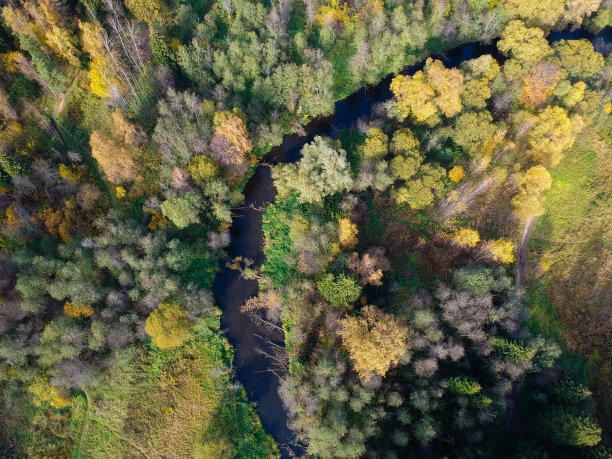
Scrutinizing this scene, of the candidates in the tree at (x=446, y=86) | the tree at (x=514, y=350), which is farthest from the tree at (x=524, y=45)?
the tree at (x=514, y=350)

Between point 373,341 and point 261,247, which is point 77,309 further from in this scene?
point 373,341

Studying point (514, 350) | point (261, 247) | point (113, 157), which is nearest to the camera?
point (514, 350)

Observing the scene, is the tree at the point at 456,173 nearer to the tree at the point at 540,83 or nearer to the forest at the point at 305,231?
the forest at the point at 305,231


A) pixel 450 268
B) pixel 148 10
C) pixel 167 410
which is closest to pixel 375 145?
pixel 450 268

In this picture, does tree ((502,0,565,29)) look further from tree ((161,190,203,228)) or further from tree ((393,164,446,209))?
tree ((161,190,203,228))

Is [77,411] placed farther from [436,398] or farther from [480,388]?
[480,388]

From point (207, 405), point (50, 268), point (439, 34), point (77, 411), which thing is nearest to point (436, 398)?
point (207, 405)
